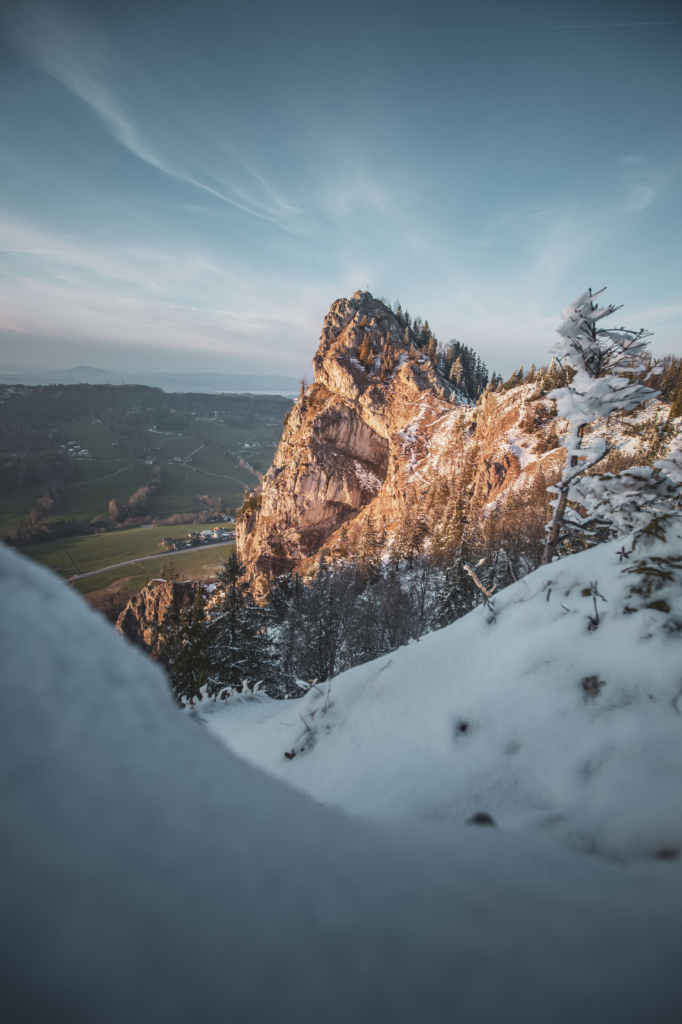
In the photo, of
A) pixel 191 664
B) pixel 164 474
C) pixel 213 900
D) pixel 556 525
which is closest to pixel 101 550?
pixel 164 474

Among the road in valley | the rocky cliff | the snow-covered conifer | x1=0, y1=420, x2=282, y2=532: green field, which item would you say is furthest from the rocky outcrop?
x1=0, y1=420, x2=282, y2=532: green field

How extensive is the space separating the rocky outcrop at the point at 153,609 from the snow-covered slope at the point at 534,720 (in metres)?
36.6

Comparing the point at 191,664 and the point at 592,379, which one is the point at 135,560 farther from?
the point at 592,379

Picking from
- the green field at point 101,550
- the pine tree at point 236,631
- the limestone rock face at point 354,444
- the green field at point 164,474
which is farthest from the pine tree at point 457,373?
the green field at point 164,474

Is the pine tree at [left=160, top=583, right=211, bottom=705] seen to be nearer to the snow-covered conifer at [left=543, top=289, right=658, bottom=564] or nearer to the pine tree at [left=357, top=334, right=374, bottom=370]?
the snow-covered conifer at [left=543, top=289, right=658, bottom=564]

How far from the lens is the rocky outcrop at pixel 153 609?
38000 mm

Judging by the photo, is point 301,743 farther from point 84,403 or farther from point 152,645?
point 84,403

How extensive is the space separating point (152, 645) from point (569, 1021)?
4648cm

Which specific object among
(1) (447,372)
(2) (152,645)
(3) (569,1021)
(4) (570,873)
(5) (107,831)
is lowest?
(2) (152,645)

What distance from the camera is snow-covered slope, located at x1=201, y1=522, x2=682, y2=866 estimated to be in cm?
206

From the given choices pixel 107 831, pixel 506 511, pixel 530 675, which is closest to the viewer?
pixel 107 831

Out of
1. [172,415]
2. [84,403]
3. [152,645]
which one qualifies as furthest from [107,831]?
[84,403]

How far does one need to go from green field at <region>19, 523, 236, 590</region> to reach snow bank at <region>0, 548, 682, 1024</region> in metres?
72.0

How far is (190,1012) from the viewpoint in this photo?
832mm
